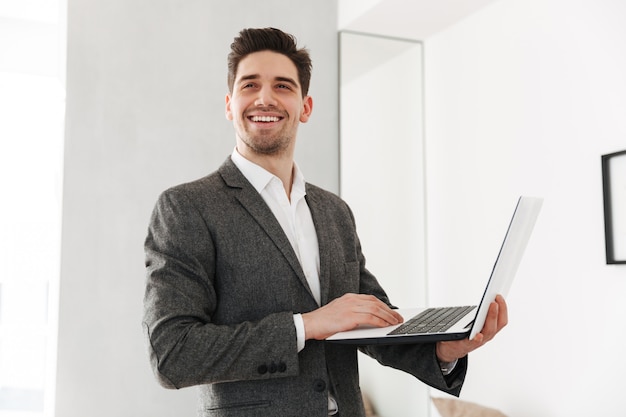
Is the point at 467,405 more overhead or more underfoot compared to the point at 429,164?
more underfoot

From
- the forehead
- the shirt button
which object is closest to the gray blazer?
the shirt button

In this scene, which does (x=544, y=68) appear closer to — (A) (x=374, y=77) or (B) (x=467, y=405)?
(A) (x=374, y=77)

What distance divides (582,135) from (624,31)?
0.35 m

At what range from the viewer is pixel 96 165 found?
2771 millimetres

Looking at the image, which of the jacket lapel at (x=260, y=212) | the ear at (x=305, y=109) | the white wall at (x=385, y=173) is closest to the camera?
the jacket lapel at (x=260, y=212)

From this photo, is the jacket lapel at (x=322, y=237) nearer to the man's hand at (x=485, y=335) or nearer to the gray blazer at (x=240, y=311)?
the gray blazer at (x=240, y=311)

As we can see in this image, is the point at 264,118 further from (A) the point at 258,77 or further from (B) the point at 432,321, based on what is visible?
(B) the point at 432,321

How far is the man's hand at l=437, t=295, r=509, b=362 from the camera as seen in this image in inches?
48.1

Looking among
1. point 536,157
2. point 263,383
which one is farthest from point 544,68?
point 263,383

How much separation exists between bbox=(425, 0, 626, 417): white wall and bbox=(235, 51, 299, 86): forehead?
3.88ft

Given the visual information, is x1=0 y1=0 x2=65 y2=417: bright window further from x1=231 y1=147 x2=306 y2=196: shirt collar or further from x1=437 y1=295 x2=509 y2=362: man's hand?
x1=437 y1=295 x2=509 y2=362: man's hand

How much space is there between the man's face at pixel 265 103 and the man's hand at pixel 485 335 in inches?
21.9

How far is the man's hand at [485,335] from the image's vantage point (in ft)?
4.01

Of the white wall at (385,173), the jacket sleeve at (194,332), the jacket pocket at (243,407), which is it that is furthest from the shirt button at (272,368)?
the white wall at (385,173)
